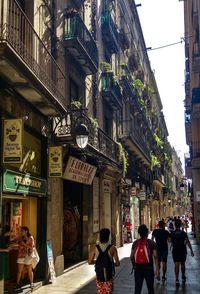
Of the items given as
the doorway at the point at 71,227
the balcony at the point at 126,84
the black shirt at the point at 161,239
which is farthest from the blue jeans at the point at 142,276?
the balcony at the point at 126,84

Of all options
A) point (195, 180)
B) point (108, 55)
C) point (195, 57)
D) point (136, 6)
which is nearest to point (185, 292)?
point (195, 57)

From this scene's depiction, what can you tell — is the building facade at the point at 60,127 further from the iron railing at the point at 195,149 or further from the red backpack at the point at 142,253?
the iron railing at the point at 195,149

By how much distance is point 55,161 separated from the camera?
40.2 ft

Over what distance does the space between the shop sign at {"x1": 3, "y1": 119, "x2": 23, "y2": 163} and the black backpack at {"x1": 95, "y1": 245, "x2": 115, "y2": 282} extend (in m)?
3.20

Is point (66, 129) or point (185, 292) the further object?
point (66, 129)

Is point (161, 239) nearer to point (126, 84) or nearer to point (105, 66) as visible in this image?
point (105, 66)

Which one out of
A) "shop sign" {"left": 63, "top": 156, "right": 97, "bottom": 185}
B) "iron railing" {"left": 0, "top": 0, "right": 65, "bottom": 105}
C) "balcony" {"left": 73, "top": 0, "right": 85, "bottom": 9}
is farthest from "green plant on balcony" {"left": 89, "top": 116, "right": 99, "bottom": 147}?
"balcony" {"left": 73, "top": 0, "right": 85, "bottom": 9}

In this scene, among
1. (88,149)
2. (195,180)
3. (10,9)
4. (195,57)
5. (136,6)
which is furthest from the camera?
(136,6)

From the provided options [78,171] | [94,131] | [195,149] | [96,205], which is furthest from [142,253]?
[195,149]

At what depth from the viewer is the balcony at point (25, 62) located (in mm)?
8344

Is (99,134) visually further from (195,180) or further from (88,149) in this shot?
(195,180)

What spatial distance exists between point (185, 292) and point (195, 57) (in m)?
13.3

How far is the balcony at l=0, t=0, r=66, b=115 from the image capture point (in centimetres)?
834

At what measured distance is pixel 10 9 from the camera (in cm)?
927
